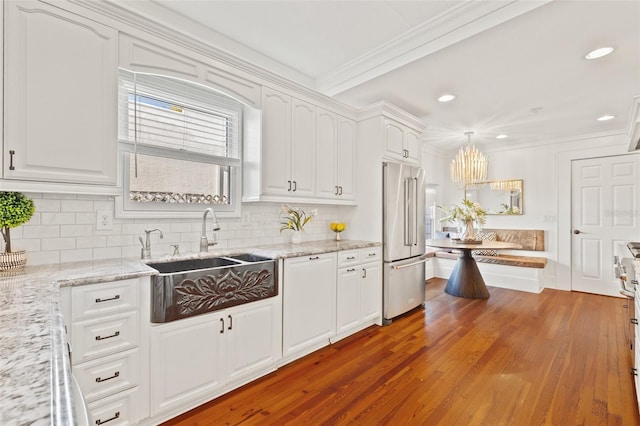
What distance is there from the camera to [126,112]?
209 centimetres

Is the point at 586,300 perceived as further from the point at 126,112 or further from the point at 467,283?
the point at 126,112

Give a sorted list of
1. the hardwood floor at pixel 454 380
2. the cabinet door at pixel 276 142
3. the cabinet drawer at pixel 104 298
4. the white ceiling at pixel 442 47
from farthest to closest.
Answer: the cabinet door at pixel 276 142 < the white ceiling at pixel 442 47 < the hardwood floor at pixel 454 380 < the cabinet drawer at pixel 104 298

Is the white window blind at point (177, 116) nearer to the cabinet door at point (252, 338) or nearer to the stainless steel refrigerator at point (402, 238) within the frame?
the cabinet door at point (252, 338)

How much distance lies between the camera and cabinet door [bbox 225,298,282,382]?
2.02 m

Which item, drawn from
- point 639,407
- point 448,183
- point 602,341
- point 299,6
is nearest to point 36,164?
point 299,6

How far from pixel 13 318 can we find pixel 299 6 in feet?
7.88

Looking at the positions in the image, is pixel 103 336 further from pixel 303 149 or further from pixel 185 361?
pixel 303 149

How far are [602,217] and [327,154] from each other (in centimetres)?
458

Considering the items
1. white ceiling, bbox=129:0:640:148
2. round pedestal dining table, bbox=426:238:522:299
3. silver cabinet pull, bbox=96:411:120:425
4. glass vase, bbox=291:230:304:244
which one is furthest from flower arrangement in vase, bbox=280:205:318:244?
round pedestal dining table, bbox=426:238:522:299

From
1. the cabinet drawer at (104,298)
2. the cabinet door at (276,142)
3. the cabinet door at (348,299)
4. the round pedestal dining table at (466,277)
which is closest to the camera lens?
the cabinet drawer at (104,298)

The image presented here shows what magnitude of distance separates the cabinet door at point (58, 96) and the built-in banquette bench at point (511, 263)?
207 inches

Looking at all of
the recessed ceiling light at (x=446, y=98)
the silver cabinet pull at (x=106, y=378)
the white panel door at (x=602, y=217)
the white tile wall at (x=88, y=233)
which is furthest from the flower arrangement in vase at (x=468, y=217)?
the silver cabinet pull at (x=106, y=378)

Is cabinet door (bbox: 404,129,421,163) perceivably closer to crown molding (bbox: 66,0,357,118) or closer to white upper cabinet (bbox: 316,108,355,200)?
white upper cabinet (bbox: 316,108,355,200)

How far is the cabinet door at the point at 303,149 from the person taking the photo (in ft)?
9.41
